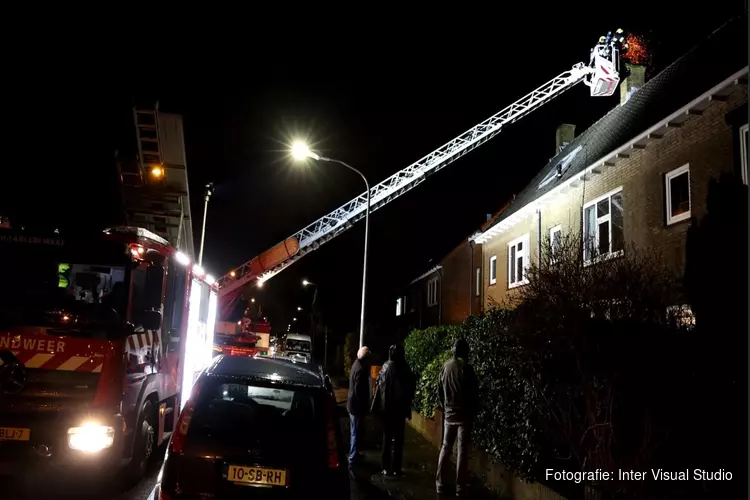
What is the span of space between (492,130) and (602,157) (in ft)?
33.2

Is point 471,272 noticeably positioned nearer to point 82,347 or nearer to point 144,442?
point 144,442

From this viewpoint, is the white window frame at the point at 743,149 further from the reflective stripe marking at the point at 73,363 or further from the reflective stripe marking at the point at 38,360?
the reflective stripe marking at the point at 38,360

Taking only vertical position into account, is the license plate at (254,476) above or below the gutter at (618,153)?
below

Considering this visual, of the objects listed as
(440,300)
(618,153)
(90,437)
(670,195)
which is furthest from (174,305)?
(440,300)

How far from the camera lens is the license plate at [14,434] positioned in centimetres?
623

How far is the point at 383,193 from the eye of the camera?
2358cm

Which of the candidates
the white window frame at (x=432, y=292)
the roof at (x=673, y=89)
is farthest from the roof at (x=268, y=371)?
the white window frame at (x=432, y=292)

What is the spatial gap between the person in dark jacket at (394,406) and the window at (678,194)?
20.1 feet

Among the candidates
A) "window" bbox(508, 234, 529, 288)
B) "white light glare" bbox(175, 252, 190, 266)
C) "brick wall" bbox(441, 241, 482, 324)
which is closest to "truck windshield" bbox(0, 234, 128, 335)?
"white light glare" bbox(175, 252, 190, 266)

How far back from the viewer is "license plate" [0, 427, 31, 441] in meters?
6.23

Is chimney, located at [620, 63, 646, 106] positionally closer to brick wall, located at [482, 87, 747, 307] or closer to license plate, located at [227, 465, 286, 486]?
brick wall, located at [482, 87, 747, 307]

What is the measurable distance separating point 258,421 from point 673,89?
12464 millimetres

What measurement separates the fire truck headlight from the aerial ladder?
54.8ft

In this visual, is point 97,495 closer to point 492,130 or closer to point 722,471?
point 722,471
